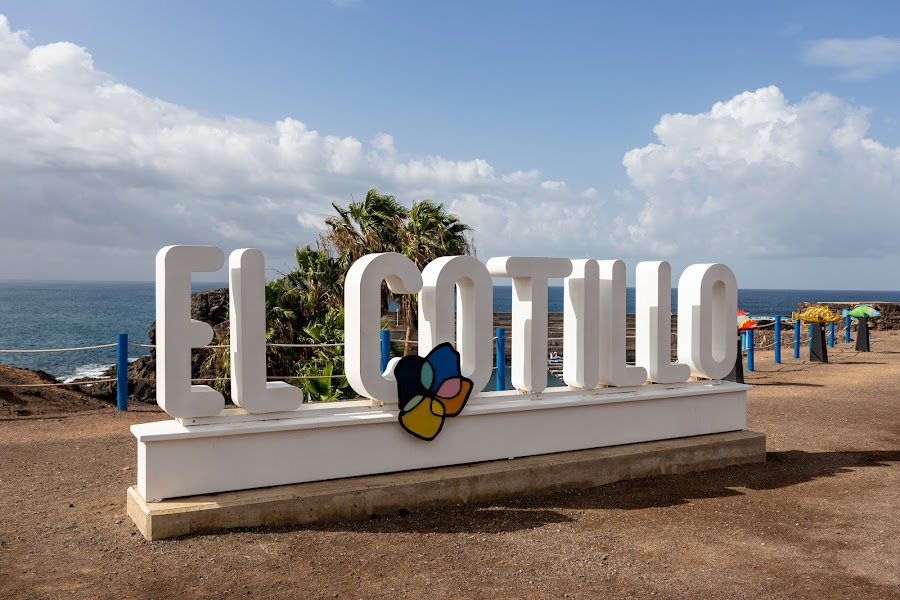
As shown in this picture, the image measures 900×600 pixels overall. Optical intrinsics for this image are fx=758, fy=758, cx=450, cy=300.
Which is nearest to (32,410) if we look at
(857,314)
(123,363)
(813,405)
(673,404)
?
(123,363)


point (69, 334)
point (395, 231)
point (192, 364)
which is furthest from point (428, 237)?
point (69, 334)

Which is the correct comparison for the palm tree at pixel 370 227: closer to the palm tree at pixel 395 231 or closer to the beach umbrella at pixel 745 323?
the palm tree at pixel 395 231

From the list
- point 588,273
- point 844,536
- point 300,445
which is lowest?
point 844,536

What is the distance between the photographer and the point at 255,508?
253 inches

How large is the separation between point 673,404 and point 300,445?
4.50m

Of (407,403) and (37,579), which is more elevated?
(407,403)

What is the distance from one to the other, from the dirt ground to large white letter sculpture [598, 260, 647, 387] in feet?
3.88

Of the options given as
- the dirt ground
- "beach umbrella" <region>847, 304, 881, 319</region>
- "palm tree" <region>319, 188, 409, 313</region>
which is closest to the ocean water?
"palm tree" <region>319, 188, 409, 313</region>

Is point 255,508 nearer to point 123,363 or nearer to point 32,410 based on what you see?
point 123,363

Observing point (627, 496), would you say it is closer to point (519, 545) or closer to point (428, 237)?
point (519, 545)

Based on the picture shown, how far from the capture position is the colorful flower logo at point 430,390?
7270 millimetres

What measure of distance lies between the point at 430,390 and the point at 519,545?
5.91ft

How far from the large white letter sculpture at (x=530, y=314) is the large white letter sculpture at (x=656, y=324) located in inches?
49.8

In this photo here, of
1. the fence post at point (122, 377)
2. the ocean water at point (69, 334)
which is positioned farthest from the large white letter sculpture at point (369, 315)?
the ocean water at point (69, 334)
